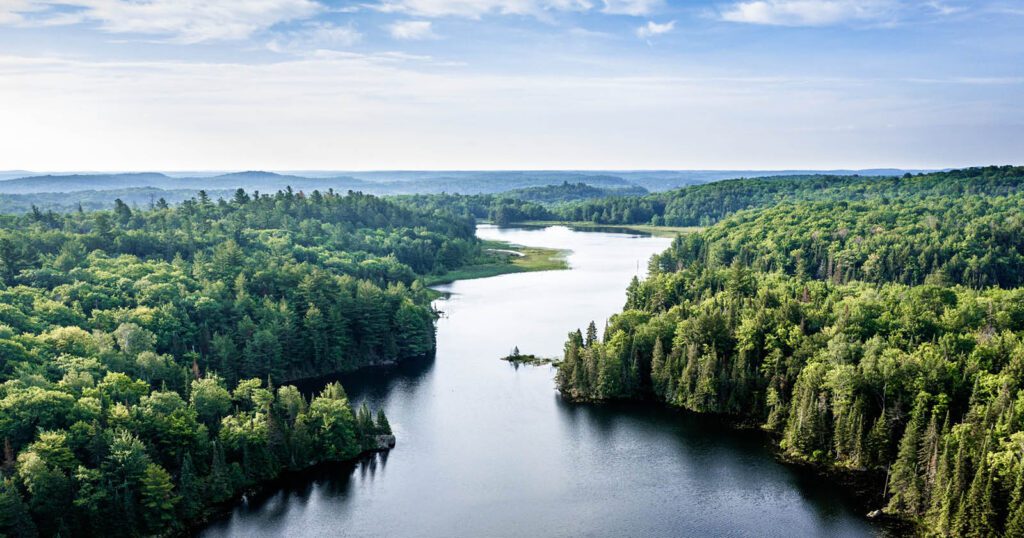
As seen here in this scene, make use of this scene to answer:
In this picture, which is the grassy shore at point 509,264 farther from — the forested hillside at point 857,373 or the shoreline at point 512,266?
the forested hillside at point 857,373

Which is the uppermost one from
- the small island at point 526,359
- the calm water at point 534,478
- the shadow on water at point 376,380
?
the small island at point 526,359

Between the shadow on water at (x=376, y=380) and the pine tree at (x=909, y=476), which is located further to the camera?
the shadow on water at (x=376, y=380)

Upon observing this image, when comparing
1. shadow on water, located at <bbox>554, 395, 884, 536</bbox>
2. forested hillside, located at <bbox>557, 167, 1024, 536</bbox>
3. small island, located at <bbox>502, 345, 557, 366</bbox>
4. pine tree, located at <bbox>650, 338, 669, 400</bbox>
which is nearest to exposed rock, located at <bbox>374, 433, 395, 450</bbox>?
shadow on water, located at <bbox>554, 395, 884, 536</bbox>

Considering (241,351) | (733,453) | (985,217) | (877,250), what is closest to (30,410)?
(241,351)

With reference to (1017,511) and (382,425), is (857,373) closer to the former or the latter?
(1017,511)

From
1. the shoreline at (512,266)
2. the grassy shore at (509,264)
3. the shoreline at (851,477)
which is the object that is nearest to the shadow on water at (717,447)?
the shoreline at (851,477)

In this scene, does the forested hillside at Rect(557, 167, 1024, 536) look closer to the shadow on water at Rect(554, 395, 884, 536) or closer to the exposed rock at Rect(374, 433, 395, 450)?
the shadow on water at Rect(554, 395, 884, 536)

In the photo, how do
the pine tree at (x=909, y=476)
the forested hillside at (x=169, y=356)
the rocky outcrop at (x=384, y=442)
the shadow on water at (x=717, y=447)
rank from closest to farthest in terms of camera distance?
the forested hillside at (x=169, y=356) < the pine tree at (x=909, y=476) < the shadow on water at (x=717, y=447) < the rocky outcrop at (x=384, y=442)

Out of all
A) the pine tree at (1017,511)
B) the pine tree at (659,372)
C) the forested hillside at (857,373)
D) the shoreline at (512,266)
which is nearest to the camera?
the pine tree at (1017,511)
